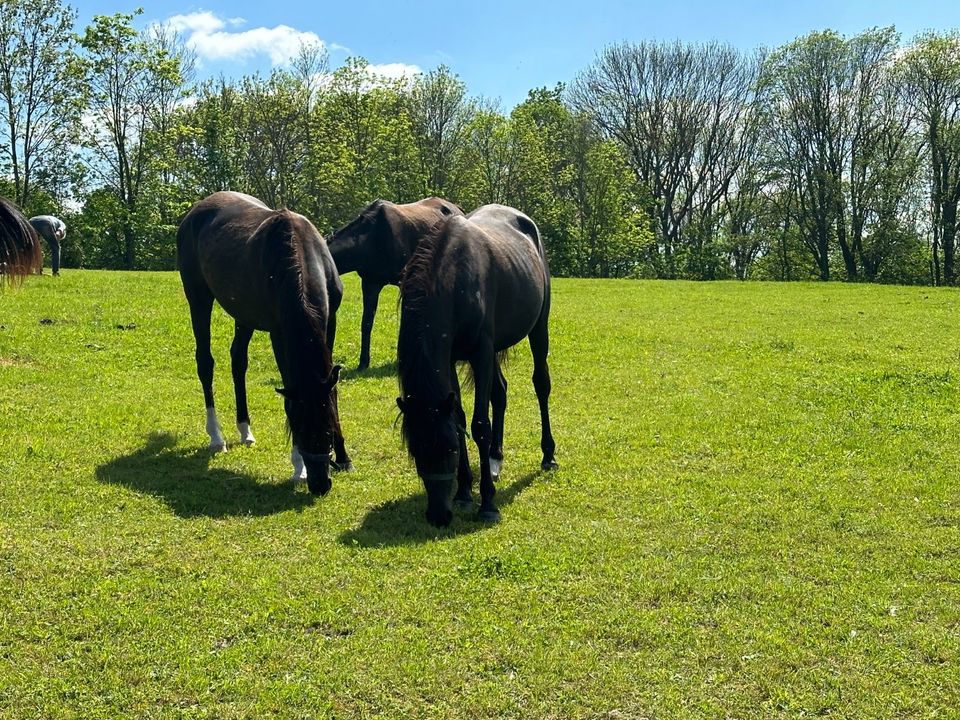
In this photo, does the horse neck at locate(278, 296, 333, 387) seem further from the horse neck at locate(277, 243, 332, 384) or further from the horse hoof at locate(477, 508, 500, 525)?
the horse hoof at locate(477, 508, 500, 525)

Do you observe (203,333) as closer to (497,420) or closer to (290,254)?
(290,254)

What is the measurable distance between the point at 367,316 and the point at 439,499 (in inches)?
264

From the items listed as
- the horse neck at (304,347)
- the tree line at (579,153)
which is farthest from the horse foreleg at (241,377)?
the tree line at (579,153)

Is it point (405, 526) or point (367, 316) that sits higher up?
point (367, 316)

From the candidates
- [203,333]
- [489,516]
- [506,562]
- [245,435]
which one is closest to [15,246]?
[203,333]

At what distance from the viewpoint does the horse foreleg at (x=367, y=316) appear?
11.6 metres

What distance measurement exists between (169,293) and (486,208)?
1190 centimetres

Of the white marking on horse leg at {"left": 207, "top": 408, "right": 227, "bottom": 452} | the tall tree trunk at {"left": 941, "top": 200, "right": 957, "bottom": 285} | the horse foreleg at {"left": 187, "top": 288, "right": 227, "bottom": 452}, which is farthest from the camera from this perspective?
the tall tree trunk at {"left": 941, "top": 200, "right": 957, "bottom": 285}

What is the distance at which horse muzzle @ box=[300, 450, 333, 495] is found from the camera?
596 cm

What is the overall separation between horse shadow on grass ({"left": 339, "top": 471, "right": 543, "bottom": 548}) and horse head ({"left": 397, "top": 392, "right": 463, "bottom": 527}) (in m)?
0.34

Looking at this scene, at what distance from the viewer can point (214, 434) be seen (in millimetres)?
7598

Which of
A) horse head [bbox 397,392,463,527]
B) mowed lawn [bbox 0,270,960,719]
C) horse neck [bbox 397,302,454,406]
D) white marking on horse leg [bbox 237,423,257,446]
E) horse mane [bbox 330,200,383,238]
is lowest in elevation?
mowed lawn [bbox 0,270,960,719]

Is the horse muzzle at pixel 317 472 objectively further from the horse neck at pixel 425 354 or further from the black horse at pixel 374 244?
the black horse at pixel 374 244

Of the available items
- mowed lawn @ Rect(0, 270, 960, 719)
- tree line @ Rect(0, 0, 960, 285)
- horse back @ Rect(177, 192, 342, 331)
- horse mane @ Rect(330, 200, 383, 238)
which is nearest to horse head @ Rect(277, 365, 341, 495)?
mowed lawn @ Rect(0, 270, 960, 719)
